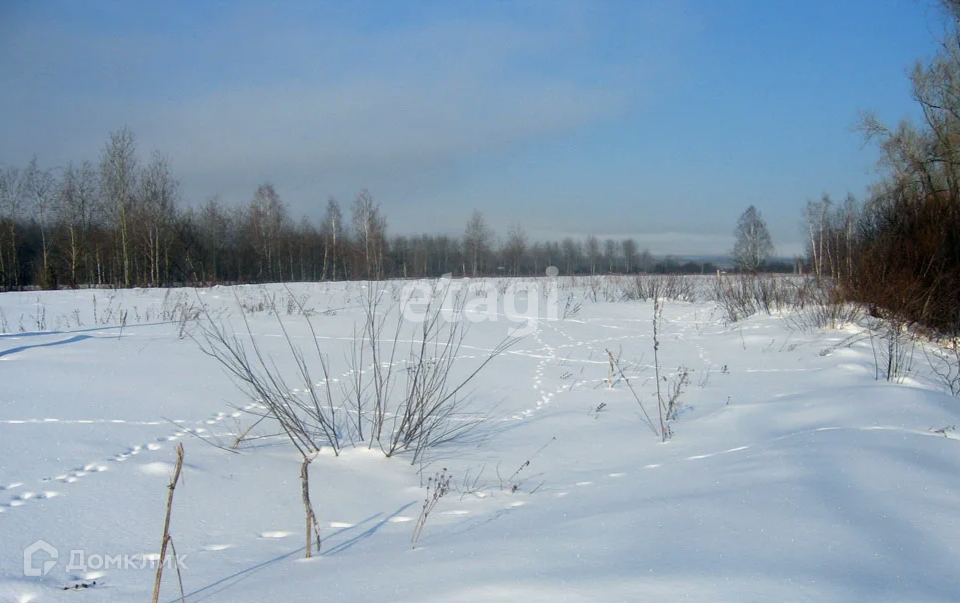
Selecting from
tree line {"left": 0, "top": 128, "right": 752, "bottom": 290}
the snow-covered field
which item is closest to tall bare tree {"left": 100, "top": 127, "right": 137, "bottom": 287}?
tree line {"left": 0, "top": 128, "right": 752, "bottom": 290}

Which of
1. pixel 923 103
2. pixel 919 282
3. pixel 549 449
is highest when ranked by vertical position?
pixel 923 103

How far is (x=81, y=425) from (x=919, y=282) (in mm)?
9281

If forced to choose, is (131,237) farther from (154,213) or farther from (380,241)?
(380,241)

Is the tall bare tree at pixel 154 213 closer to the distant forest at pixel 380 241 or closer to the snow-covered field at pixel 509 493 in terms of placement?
the distant forest at pixel 380 241

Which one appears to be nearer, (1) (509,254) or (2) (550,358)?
(2) (550,358)

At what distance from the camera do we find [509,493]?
3232mm

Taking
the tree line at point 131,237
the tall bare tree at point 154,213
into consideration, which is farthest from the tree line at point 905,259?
the tall bare tree at point 154,213

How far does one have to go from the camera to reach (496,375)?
21.4 ft

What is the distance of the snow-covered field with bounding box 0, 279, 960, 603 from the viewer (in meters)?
1.90

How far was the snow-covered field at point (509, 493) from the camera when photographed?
1.90m

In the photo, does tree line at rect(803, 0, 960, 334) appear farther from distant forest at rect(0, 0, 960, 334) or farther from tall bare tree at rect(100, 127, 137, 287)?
tall bare tree at rect(100, 127, 137, 287)

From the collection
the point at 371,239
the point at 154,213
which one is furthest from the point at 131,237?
the point at 371,239

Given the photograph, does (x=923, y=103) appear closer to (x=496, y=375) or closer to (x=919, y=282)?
(x=919, y=282)

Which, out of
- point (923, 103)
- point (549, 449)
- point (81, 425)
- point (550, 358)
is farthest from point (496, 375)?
point (923, 103)
